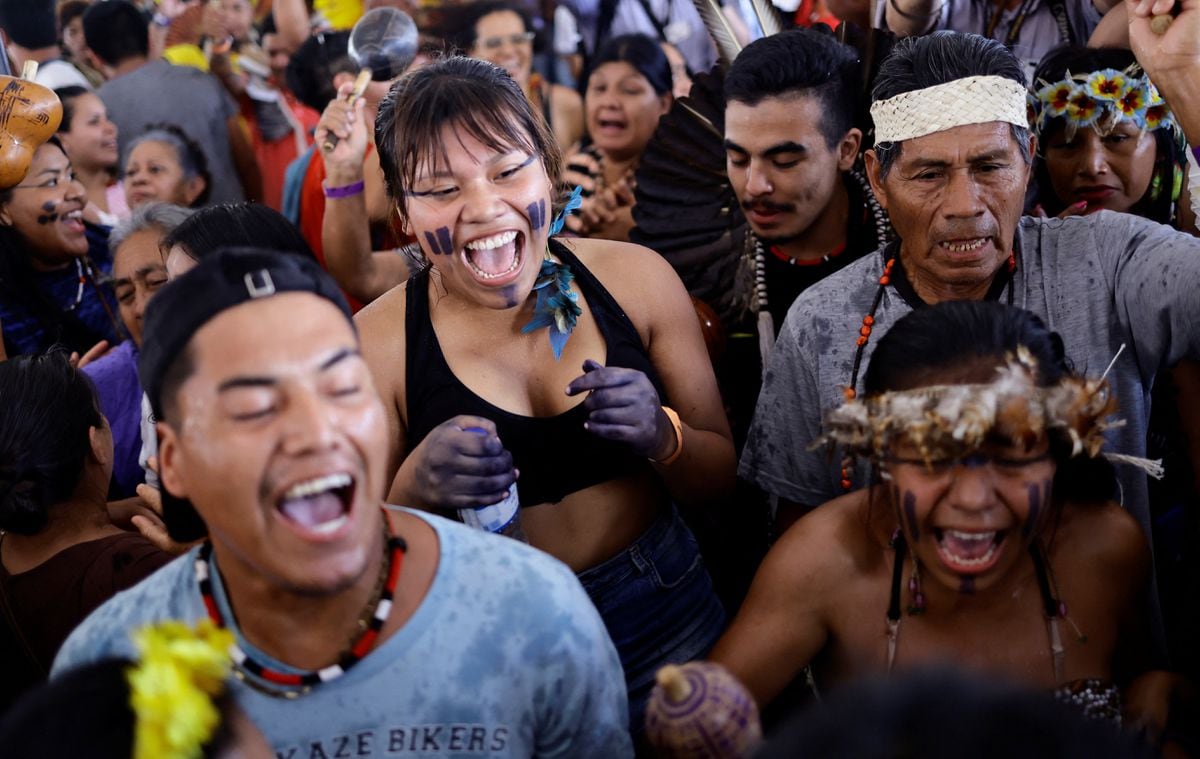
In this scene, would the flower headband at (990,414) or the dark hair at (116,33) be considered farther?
the dark hair at (116,33)

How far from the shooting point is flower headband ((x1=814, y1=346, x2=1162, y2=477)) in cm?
189

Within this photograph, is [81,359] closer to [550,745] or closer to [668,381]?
[668,381]

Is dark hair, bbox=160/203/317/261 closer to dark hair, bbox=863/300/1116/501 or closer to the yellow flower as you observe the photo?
dark hair, bbox=863/300/1116/501

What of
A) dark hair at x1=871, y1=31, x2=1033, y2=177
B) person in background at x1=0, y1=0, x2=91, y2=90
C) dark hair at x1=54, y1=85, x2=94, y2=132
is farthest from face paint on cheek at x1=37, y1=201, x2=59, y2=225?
dark hair at x1=871, y1=31, x2=1033, y2=177

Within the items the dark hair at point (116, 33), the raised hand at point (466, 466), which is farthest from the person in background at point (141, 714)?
the dark hair at point (116, 33)

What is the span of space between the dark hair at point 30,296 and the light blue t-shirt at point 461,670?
7.63ft

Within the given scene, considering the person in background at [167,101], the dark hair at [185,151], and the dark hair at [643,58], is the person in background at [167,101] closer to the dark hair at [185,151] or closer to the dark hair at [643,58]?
the dark hair at [185,151]

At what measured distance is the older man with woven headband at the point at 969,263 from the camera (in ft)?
7.72

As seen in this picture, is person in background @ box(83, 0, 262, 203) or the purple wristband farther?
person in background @ box(83, 0, 262, 203)

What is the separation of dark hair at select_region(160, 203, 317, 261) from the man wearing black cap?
1.24 metres

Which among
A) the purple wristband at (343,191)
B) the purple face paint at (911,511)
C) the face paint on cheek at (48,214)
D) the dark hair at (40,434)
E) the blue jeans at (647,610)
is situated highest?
the face paint on cheek at (48,214)

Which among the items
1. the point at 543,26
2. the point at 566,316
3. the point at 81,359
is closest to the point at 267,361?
the point at 566,316

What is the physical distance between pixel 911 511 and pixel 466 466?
77cm

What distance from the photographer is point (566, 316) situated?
244 centimetres
